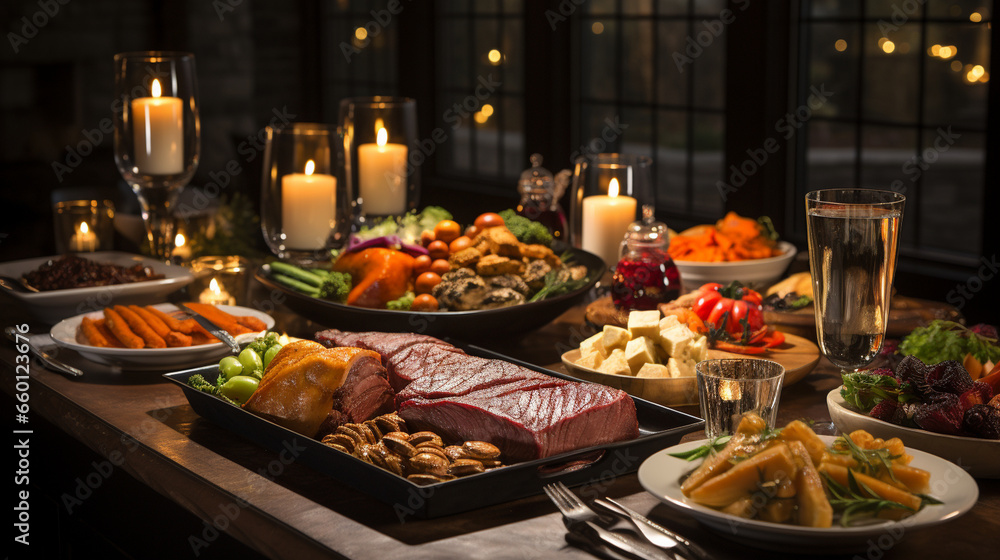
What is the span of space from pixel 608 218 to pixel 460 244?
0.43m

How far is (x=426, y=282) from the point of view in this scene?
2.00 m

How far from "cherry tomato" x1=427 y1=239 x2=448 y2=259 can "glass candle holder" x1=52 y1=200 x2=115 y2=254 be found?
2.96 ft

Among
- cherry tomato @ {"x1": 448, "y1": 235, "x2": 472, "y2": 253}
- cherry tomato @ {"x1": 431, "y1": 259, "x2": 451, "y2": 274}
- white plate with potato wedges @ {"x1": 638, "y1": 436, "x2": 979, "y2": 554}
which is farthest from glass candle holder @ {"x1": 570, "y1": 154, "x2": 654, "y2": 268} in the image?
white plate with potato wedges @ {"x1": 638, "y1": 436, "x2": 979, "y2": 554}

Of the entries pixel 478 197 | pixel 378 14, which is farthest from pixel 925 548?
pixel 378 14

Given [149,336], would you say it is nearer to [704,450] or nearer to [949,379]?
[704,450]

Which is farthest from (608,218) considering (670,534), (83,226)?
(670,534)

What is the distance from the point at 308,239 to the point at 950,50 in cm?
967

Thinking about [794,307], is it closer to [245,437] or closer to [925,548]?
[925,548]

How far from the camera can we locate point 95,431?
1.52m

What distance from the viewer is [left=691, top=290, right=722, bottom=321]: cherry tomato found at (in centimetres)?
183

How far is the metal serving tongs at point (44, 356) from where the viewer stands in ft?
5.85

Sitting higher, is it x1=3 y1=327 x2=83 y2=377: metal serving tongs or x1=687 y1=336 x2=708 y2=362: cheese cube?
x1=687 y1=336 x2=708 y2=362: cheese cube

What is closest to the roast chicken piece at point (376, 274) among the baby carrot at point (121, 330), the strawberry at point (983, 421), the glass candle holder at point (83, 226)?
the baby carrot at point (121, 330)

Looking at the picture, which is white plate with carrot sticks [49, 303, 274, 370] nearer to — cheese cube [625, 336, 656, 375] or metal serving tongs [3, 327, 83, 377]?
metal serving tongs [3, 327, 83, 377]
